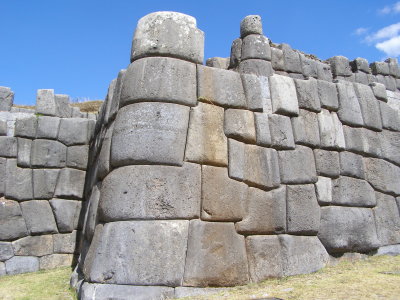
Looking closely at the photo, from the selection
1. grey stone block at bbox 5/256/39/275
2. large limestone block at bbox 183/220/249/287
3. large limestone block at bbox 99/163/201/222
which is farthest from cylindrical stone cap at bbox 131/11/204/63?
grey stone block at bbox 5/256/39/275

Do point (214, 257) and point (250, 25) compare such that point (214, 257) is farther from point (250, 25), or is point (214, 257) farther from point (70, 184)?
point (250, 25)

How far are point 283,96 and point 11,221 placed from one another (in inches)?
181

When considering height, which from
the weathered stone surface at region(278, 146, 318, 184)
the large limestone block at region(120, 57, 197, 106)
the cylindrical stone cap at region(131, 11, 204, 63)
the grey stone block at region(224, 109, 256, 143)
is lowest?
the weathered stone surface at region(278, 146, 318, 184)

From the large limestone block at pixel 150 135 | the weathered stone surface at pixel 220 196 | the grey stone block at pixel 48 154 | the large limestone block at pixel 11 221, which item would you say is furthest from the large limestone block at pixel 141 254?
→ the grey stone block at pixel 48 154

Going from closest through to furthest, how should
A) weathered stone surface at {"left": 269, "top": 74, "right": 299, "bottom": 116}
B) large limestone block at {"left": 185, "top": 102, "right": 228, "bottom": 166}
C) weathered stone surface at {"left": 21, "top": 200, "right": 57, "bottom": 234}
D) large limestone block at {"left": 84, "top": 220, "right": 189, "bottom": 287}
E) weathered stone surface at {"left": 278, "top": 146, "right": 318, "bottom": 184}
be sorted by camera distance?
large limestone block at {"left": 84, "top": 220, "right": 189, "bottom": 287}, large limestone block at {"left": 185, "top": 102, "right": 228, "bottom": 166}, weathered stone surface at {"left": 278, "top": 146, "right": 318, "bottom": 184}, weathered stone surface at {"left": 269, "top": 74, "right": 299, "bottom": 116}, weathered stone surface at {"left": 21, "top": 200, "right": 57, "bottom": 234}

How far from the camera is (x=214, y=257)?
147 inches

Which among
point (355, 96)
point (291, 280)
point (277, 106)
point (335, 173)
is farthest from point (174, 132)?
point (355, 96)

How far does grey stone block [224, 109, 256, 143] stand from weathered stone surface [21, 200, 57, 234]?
11.8 feet

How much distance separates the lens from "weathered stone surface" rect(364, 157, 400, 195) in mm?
5508

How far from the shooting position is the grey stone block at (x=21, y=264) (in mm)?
5785

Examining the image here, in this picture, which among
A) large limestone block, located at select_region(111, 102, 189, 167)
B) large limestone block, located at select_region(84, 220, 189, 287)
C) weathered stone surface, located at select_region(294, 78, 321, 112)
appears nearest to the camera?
large limestone block, located at select_region(84, 220, 189, 287)

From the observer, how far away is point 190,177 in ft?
12.8

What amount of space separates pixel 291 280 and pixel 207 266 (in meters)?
0.98

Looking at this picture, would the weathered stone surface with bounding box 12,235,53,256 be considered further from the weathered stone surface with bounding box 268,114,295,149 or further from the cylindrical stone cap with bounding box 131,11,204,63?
the weathered stone surface with bounding box 268,114,295,149
